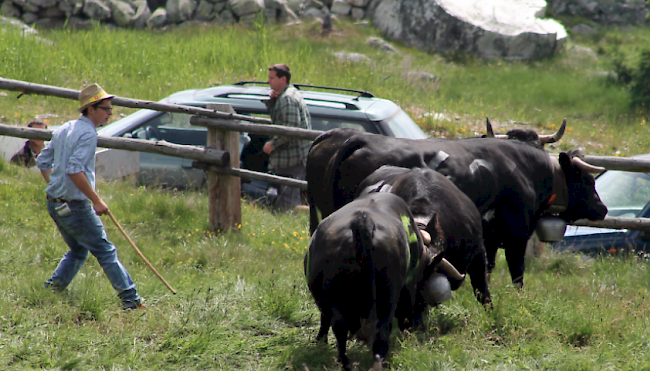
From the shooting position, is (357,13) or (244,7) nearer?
(244,7)

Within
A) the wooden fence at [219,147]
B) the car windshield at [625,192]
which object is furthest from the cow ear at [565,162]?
the car windshield at [625,192]

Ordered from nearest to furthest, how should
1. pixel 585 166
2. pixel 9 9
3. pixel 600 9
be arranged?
pixel 585 166, pixel 9 9, pixel 600 9

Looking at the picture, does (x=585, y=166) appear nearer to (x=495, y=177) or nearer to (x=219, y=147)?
(x=495, y=177)

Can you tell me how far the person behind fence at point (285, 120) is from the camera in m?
6.93

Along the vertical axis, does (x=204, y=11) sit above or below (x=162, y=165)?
above

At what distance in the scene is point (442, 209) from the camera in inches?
159

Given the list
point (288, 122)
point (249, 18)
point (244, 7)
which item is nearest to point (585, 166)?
point (288, 122)

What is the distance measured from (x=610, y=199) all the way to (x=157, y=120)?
19.5 ft

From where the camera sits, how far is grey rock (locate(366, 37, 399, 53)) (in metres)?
19.5

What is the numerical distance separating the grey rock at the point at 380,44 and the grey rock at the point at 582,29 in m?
9.21

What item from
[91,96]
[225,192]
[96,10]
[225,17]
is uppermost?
[91,96]

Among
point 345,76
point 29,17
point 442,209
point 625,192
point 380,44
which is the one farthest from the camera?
point 380,44

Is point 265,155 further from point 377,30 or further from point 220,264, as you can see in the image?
point 377,30

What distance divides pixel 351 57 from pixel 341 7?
260 inches
